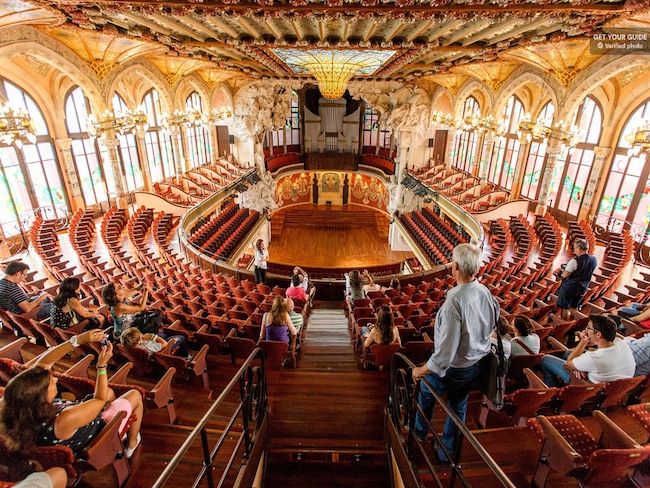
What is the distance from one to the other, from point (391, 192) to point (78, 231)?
14992 mm

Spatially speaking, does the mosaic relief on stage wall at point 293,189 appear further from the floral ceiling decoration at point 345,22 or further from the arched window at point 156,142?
the floral ceiling decoration at point 345,22

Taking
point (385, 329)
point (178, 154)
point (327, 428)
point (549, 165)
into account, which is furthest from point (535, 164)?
point (178, 154)

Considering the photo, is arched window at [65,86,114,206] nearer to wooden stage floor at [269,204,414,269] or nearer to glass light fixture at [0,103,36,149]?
glass light fixture at [0,103,36,149]

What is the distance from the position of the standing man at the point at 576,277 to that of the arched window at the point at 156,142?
18.6 meters

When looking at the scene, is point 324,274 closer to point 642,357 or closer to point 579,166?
point 579,166

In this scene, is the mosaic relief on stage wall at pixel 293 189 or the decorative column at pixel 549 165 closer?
the decorative column at pixel 549 165

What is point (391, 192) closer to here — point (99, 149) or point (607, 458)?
point (99, 149)

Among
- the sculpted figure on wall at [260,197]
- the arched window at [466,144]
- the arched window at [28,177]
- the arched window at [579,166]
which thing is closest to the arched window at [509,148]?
the arched window at [466,144]

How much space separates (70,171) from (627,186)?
825 inches

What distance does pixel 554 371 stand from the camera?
11.1 ft

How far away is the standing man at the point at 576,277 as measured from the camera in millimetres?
5273

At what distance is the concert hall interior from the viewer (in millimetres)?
2352

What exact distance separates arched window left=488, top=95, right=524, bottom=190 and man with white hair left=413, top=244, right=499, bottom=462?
17879 mm

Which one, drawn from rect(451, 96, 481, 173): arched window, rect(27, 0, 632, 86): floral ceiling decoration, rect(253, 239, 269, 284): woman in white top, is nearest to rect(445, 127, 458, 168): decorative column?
rect(451, 96, 481, 173): arched window
